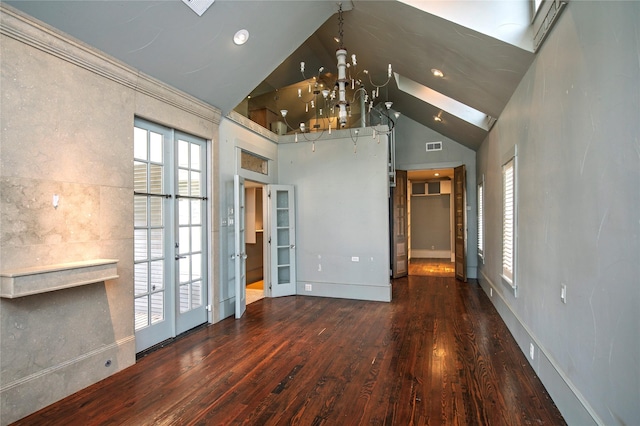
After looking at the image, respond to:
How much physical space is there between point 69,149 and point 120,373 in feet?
7.07

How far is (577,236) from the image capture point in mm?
2215

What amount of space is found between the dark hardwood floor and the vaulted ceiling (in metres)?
3.07

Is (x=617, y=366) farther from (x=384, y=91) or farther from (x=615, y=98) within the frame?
(x=384, y=91)

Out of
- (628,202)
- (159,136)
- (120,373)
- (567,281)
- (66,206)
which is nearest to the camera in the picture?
(628,202)

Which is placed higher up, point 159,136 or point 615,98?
point 159,136

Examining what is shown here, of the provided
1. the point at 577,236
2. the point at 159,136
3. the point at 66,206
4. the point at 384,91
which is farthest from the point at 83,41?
the point at 384,91

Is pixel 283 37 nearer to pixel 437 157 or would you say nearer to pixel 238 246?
pixel 238 246

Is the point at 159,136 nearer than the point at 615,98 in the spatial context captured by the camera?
No

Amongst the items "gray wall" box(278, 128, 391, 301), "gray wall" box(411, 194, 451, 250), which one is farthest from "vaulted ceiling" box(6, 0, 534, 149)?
"gray wall" box(411, 194, 451, 250)

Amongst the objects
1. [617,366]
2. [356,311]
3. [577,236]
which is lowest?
[356,311]

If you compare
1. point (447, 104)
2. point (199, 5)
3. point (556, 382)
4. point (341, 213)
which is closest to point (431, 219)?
point (447, 104)

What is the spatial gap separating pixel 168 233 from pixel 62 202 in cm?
131

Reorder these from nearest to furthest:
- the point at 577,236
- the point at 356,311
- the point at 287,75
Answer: the point at 577,236 → the point at 356,311 → the point at 287,75

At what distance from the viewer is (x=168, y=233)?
4.00m
